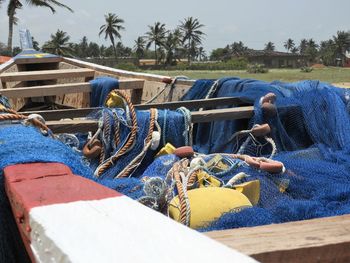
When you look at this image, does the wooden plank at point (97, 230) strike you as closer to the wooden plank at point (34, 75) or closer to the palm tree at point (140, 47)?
the wooden plank at point (34, 75)

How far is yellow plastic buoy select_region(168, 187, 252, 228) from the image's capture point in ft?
7.66

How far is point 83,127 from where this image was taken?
3.72m

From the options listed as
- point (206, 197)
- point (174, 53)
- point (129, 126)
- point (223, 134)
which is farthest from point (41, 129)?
point (174, 53)

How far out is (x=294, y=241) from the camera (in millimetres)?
1336

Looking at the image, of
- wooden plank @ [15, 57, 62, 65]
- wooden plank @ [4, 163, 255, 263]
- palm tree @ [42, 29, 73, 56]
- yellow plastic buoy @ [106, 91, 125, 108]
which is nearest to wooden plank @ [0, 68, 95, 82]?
wooden plank @ [15, 57, 62, 65]

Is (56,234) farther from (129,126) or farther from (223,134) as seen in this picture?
(223,134)

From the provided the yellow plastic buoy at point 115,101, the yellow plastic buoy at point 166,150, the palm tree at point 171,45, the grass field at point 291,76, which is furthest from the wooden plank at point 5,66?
the palm tree at point 171,45

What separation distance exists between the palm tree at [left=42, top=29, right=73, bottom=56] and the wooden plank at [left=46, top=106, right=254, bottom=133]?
62.3m

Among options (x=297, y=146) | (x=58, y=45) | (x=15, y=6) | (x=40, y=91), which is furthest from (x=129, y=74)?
(x=58, y=45)

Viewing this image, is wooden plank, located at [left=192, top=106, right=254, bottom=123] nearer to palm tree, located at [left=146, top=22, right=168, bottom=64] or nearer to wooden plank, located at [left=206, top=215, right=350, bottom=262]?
wooden plank, located at [left=206, top=215, right=350, bottom=262]

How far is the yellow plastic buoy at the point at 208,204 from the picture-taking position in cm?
234

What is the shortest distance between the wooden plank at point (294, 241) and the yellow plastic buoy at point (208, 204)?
82cm

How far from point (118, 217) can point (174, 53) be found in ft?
332

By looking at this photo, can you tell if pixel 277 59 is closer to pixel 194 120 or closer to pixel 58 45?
pixel 58 45
